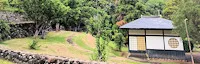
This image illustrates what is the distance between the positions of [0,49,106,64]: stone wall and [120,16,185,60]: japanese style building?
1550 centimetres

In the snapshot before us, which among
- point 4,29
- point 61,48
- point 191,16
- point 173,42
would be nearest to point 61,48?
point 61,48

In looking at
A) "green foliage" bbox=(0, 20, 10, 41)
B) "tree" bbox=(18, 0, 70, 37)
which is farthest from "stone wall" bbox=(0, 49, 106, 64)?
"tree" bbox=(18, 0, 70, 37)

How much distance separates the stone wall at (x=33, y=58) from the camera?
306 inches

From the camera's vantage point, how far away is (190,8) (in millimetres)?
17438

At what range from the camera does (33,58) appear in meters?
9.16

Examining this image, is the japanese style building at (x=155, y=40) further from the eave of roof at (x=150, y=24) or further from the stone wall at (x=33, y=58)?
the stone wall at (x=33, y=58)

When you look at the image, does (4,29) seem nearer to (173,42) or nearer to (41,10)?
(41,10)

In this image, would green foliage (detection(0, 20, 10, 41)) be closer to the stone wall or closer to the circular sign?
the stone wall

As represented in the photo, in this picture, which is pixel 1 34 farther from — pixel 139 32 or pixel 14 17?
pixel 139 32

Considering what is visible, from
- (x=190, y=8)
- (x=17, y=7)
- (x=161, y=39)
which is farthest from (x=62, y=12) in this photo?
(x=190, y=8)

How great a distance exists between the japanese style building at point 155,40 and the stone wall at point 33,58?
15.5 meters

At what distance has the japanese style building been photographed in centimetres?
2394

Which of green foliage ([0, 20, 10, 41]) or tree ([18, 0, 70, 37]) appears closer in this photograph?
green foliage ([0, 20, 10, 41])

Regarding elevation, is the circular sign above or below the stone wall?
below
